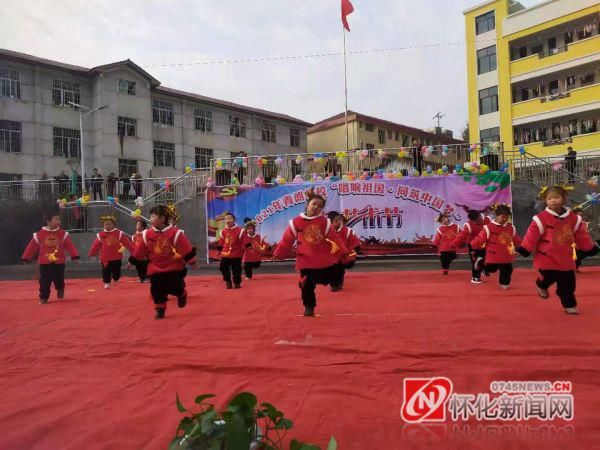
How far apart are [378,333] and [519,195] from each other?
11946 mm

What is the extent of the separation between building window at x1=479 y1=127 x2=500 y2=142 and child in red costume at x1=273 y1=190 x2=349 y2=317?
25.9 metres

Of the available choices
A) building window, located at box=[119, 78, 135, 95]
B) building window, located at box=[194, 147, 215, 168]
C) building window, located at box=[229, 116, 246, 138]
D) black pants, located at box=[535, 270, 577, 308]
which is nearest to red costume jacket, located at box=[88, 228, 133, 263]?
black pants, located at box=[535, 270, 577, 308]

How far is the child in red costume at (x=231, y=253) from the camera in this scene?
31.5 ft

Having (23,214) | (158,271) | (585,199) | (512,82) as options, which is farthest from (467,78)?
(158,271)

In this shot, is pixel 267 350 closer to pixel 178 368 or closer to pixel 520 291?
pixel 178 368

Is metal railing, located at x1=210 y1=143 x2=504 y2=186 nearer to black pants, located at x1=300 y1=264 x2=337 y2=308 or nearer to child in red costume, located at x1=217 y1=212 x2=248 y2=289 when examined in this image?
child in red costume, located at x1=217 y1=212 x2=248 y2=289

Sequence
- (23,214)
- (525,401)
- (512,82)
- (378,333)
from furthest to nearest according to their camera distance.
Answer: (512,82) < (23,214) < (378,333) < (525,401)

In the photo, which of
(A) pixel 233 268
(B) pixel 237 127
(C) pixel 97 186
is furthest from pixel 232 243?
(B) pixel 237 127

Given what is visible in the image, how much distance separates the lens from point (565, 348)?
3.96 metres

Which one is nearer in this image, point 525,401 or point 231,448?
point 231,448

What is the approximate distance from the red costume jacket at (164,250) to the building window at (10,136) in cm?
2104

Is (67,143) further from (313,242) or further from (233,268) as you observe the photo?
(313,242)

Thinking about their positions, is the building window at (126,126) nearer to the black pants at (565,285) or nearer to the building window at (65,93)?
the building window at (65,93)

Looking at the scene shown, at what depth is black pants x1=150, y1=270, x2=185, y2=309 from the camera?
6348mm
